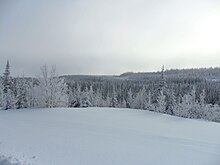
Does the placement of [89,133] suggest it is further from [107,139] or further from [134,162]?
[134,162]

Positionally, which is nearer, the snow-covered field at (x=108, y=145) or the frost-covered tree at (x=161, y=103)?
the snow-covered field at (x=108, y=145)

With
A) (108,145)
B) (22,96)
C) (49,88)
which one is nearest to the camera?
(108,145)

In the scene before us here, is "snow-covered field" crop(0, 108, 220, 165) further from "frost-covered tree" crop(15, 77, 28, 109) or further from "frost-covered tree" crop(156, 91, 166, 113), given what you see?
"frost-covered tree" crop(15, 77, 28, 109)

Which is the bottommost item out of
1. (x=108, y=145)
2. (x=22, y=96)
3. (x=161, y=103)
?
(x=161, y=103)

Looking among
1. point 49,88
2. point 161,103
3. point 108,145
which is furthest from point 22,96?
point 108,145

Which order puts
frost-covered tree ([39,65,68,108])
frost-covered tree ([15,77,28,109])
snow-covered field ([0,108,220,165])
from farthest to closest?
frost-covered tree ([15,77,28,109])
frost-covered tree ([39,65,68,108])
snow-covered field ([0,108,220,165])

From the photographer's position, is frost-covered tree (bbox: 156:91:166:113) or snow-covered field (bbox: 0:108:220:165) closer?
snow-covered field (bbox: 0:108:220:165)

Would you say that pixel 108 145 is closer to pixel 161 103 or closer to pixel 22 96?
pixel 161 103

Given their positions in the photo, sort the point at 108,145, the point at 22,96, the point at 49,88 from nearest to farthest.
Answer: the point at 108,145, the point at 49,88, the point at 22,96

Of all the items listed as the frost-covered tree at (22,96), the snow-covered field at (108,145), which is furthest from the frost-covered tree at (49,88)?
the snow-covered field at (108,145)

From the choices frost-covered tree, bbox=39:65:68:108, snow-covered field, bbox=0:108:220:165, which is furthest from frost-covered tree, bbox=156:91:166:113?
snow-covered field, bbox=0:108:220:165

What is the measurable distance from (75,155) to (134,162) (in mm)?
3000

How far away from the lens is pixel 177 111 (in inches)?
2525

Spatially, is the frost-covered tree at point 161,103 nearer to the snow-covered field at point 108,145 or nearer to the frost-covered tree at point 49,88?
the frost-covered tree at point 49,88
